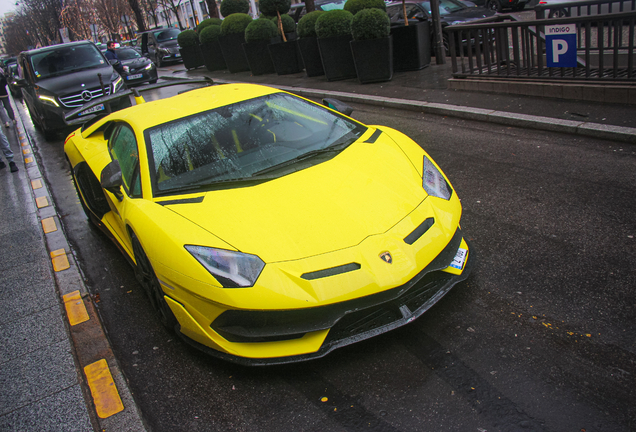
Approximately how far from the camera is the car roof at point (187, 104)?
13.0 ft

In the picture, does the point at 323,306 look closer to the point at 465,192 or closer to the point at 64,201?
the point at 465,192

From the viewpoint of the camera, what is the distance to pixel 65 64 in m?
11.9

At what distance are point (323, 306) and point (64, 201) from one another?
215 inches

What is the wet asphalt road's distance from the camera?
2.41 meters

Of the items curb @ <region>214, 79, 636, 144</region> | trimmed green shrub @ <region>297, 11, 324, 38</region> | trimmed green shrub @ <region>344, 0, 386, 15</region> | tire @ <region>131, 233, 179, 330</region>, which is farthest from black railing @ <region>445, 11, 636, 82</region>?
tire @ <region>131, 233, 179, 330</region>

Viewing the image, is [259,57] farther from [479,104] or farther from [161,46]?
[161,46]

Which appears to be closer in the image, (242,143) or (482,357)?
(482,357)

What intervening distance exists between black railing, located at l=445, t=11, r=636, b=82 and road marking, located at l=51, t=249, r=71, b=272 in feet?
22.2

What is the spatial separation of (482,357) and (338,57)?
1003 centimetres

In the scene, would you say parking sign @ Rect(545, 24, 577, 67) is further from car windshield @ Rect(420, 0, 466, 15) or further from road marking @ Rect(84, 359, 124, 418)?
road marking @ Rect(84, 359, 124, 418)

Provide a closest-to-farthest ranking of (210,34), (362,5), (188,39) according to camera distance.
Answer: (362,5), (210,34), (188,39)

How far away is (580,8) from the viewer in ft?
24.2

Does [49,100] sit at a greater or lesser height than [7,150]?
greater

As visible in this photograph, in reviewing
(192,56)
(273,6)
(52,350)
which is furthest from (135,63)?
(52,350)
